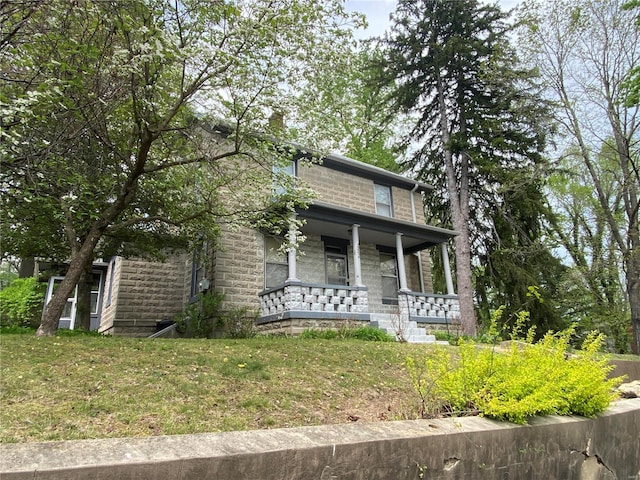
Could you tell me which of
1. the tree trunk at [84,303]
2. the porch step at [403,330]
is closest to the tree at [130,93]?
the tree trunk at [84,303]

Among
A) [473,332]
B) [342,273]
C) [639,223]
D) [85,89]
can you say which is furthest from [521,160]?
[85,89]

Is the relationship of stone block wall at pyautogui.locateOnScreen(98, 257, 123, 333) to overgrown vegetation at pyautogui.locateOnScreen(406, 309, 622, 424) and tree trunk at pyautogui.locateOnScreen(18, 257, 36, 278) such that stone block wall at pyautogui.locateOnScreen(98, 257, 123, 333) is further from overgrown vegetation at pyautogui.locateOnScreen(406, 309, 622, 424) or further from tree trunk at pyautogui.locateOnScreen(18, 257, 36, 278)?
overgrown vegetation at pyautogui.locateOnScreen(406, 309, 622, 424)

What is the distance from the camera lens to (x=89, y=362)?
4.58 meters

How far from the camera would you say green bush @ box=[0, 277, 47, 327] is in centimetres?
1197

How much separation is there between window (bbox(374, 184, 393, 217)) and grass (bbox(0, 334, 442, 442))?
9.09m

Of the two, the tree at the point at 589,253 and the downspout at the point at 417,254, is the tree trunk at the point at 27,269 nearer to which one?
the downspout at the point at 417,254

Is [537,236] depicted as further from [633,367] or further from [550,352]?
[550,352]

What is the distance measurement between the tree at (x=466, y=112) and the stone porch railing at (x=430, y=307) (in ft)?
2.84

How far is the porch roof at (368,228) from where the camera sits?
36.7 feet

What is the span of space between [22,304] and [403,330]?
37.3ft

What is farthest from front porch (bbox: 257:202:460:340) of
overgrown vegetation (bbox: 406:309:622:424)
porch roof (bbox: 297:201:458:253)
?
overgrown vegetation (bbox: 406:309:622:424)

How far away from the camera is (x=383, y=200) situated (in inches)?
596

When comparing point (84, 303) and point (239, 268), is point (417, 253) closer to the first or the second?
point (239, 268)

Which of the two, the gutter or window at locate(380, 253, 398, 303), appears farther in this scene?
the gutter
